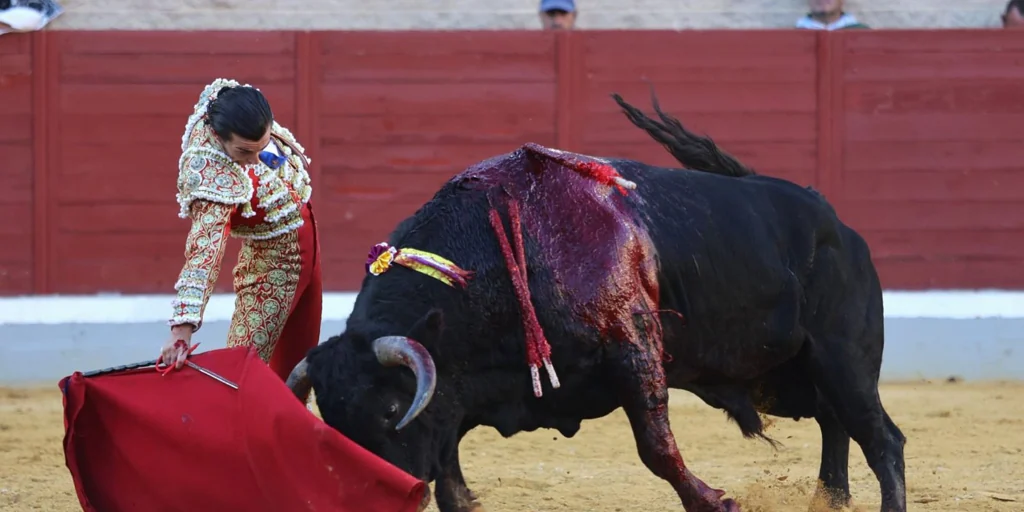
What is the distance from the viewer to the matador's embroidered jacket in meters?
3.16

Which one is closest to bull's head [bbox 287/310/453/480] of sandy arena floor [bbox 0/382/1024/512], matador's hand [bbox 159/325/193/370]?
matador's hand [bbox 159/325/193/370]

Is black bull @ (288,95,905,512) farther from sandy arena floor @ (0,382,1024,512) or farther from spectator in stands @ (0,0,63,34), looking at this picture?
spectator in stands @ (0,0,63,34)

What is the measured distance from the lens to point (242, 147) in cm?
321

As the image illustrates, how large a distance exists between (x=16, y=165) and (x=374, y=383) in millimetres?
4004

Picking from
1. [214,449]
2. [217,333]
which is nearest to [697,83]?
[217,333]

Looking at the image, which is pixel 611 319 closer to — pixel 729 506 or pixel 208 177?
pixel 729 506

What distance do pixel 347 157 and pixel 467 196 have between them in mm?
3382

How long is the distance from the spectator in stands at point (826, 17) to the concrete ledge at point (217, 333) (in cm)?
137

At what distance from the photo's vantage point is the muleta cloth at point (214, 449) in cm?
304

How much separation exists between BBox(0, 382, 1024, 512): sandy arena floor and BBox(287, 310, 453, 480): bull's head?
946 millimetres

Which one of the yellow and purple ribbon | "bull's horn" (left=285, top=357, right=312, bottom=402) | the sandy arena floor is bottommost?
the sandy arena floor

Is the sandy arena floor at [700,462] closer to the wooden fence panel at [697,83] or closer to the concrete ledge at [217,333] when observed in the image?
the concrete ledge at [217,333]

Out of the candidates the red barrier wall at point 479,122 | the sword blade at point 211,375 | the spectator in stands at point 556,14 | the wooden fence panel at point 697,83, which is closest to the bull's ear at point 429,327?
the sword blade at point 211,375

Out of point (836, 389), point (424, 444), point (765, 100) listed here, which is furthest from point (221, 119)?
point (765, 100)
